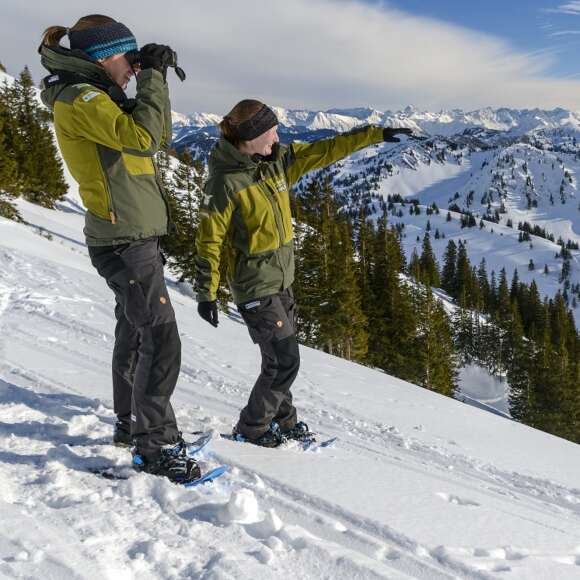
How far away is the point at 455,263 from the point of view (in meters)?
94.2

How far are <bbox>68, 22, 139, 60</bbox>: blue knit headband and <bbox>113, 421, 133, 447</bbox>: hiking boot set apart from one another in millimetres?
2501

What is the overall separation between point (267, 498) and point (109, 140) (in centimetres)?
231

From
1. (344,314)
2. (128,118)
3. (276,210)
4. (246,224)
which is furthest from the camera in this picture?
(344,314)

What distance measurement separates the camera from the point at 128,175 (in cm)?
313

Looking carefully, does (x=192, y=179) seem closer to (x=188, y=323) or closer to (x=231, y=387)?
(x=188, y=323)

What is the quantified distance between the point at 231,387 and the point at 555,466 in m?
4.03

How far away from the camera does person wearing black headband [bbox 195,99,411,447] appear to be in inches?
150

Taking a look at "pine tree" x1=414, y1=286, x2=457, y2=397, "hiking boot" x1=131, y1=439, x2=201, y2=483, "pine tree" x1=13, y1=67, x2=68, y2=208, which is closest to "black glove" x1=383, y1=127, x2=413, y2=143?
"hiking boot" x1=131, y1=439, x2=201, y2=483

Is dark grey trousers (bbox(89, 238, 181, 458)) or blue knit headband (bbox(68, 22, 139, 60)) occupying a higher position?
blue knit headband (bbox(68, 22, 139, 60))

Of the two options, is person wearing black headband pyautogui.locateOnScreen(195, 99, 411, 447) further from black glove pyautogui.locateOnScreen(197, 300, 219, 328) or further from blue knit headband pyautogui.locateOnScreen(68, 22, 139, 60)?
blue knit headband pyautogui.locateOnScreen(68, 22, 139, 60)

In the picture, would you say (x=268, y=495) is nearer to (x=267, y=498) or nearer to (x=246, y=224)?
(x=267, y=498)

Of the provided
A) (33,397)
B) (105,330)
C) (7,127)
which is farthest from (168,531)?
(7,127)

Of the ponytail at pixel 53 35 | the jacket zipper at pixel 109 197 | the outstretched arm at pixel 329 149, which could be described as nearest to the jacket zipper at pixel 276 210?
the outstretched arm at pixel 329 149

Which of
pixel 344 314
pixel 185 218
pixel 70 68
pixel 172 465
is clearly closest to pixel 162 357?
pixel 172 465
